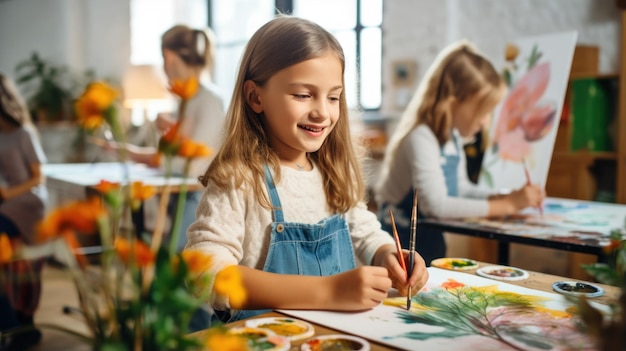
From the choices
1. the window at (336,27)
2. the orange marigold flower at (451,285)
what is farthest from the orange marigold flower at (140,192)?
the window at (336,27)

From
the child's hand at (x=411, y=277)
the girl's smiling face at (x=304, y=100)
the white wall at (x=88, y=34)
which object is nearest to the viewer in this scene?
the child's hand at (x=411, y=277)

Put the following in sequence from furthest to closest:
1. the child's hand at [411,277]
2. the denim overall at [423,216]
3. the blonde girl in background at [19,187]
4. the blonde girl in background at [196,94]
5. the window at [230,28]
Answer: the window at [230,28] → the blonde girl in background at [19,187] → the blonde girl in background at [196,94] → the denim overall at [423,216] → the child's hand at [411,277]

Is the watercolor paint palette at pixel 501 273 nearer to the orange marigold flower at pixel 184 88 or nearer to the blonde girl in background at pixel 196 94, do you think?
the orange marigold flower at pixel 184 88

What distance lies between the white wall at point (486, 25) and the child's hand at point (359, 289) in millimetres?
3588

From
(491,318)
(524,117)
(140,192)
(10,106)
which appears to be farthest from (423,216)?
(10,106)

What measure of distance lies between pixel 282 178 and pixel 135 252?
0.83 metres

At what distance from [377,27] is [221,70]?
Result: 225 centimetres

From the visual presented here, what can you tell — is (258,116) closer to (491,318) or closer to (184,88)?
(491,318)

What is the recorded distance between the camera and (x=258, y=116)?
1.42 metres

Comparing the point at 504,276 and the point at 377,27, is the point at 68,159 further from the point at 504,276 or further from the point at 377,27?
the point at 504,276

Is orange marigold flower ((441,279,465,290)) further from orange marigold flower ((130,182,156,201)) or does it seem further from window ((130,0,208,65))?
window ((130,0,208,65))

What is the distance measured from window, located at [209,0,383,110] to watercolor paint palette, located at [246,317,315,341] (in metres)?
4.13

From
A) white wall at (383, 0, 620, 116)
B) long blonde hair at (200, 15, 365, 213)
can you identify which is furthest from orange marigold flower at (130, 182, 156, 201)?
white wall at (383, 0, 620, 116)

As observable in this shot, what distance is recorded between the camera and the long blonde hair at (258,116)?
1.30m
